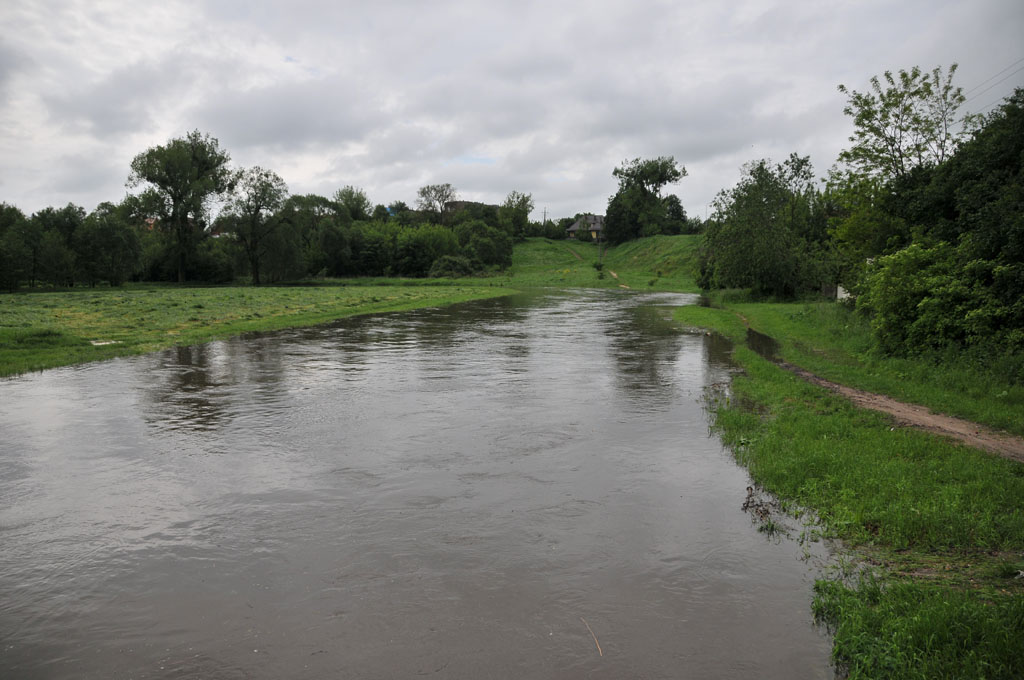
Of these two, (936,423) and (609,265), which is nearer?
(936,423)

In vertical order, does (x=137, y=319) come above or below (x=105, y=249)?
below

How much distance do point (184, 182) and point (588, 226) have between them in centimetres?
10701

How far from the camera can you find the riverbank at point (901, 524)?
4.41m

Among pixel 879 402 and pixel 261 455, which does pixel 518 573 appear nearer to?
pixel 261 455

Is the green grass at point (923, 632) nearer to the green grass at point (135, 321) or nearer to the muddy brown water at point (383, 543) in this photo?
the muddy brown water at point (383, 543)

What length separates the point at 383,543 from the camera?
6.37 meters

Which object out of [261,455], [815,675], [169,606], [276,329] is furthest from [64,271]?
[815,675]

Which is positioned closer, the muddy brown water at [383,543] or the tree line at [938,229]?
the muddy brown water at [383,543]

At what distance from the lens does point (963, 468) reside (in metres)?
7.79

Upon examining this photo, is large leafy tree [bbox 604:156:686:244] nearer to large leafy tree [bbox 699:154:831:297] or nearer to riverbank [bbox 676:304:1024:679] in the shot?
large leafy tree [bbox 699:154:831:297]

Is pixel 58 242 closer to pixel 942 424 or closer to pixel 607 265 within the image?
pixel 942 424

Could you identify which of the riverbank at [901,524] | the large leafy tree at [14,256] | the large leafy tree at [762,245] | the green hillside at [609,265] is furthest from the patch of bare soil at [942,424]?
the large leafy tree at [14,256]

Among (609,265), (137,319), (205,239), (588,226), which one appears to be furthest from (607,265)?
(137,319)

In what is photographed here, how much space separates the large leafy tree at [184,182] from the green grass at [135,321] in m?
37.0
